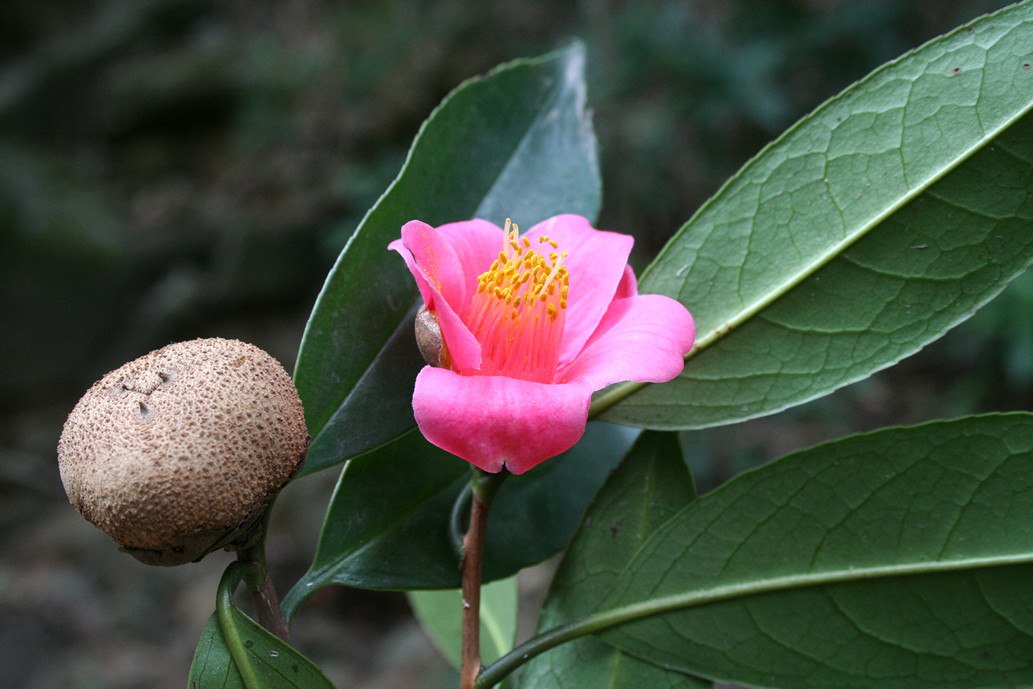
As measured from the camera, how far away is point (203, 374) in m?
0.50

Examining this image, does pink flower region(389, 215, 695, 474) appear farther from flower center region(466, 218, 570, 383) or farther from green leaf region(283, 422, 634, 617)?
green leaf region(283, 422, 634, 617)

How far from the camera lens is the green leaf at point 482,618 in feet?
3.00

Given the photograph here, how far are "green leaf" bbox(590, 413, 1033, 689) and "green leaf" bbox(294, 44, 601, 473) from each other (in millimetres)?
243

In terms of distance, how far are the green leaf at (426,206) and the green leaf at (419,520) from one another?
0.06m

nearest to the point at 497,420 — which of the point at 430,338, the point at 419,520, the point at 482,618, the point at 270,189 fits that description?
the point at 430,338

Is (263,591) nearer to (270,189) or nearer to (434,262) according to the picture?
(434,262)

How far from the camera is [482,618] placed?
94cm

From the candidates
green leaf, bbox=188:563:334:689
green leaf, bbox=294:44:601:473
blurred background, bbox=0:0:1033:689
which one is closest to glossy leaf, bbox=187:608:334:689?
green leaf, bbox=188:563:334:689

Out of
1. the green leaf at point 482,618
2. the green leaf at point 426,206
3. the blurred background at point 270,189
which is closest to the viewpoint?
the green leaf at point 426,206

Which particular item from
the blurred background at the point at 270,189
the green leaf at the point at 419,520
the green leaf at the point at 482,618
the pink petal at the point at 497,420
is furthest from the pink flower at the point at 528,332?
the blurred background at the point at 270,189

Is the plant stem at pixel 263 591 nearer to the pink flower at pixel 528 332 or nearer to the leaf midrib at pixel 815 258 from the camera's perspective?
the pink flower at pixel 528 332

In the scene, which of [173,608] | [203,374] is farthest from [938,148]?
[173,608]

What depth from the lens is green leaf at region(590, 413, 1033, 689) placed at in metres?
0.52

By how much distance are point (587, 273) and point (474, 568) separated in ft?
0.79
